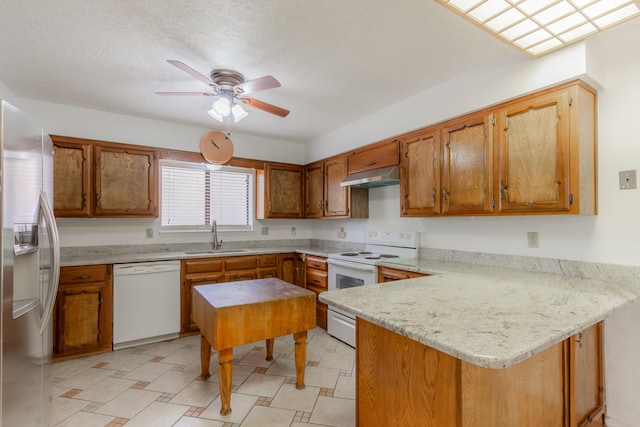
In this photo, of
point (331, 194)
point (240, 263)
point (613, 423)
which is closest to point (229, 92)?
point (331, 194)

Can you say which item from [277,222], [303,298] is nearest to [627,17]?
[303,298]

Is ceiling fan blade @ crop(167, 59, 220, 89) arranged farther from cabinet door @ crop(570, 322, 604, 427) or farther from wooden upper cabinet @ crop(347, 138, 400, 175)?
cabinet door @ crop(570, 322, 604, 427)

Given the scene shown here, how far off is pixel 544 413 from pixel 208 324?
1.91 m

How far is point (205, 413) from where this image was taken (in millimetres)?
Result: 2080

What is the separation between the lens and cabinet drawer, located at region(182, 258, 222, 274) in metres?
3.44

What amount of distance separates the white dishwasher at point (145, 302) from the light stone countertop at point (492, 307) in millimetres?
2464

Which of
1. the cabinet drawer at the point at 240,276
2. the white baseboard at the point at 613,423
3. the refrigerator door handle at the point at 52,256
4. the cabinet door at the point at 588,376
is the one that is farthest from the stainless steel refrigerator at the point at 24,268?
the white baseboard at the point at 613,423

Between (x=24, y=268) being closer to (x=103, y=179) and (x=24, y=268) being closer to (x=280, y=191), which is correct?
(x=103, y=179)

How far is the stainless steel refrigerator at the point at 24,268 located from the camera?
4.13 feet

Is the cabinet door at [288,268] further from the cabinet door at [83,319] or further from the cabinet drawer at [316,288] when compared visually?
the cabinet door at [83,319]

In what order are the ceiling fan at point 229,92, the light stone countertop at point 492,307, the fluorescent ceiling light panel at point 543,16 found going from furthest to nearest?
the ceiling fan at point 229,92, the fluorescent ceiling light panel at point 543,16, the light stone countertop at point 492,307

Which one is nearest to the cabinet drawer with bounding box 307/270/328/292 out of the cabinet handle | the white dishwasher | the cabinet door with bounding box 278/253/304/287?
the cabinet door with bounding box 278/253/304/287

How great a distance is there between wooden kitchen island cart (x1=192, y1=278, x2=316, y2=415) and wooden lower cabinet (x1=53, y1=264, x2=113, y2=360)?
1.21 meters

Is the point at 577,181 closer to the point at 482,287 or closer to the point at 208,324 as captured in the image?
the point at 482,287
